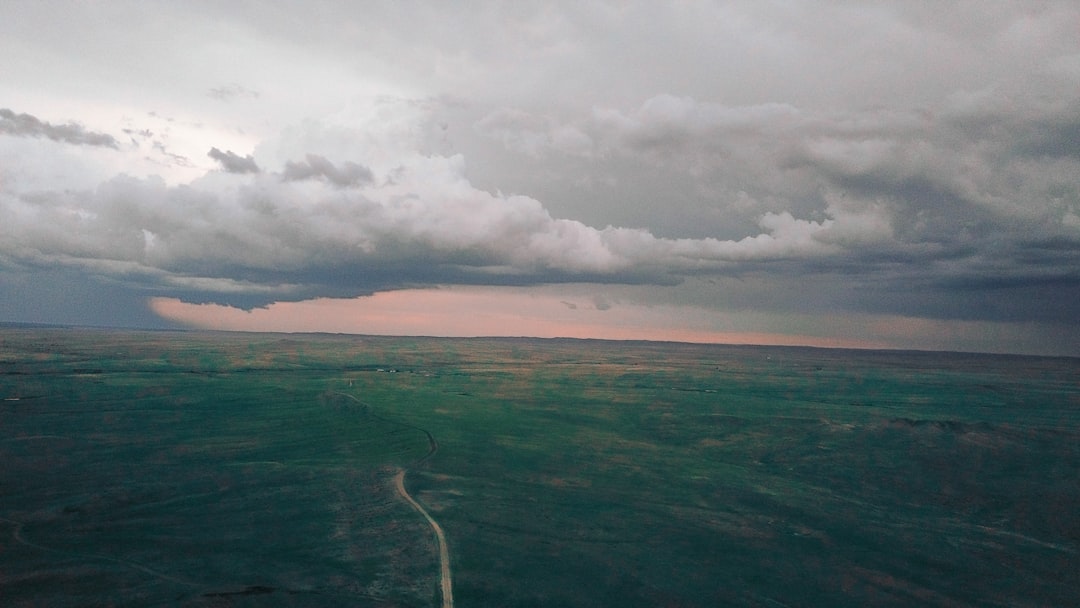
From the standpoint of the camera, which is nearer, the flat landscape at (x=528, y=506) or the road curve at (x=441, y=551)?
the road curve at (x=441, y=551)

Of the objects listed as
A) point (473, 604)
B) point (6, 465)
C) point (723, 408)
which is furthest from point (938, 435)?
point (6, 465)

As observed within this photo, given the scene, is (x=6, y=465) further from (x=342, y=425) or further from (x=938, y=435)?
(x=938, y=435)

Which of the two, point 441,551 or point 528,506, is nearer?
point 441,551

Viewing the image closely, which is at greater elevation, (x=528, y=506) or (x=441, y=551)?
(x=528, y=506)
